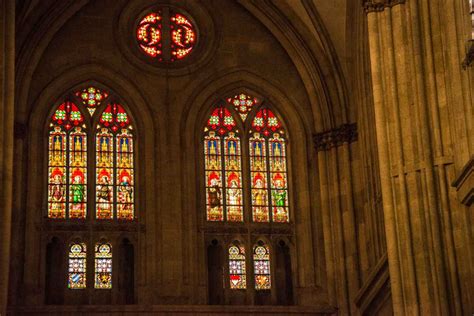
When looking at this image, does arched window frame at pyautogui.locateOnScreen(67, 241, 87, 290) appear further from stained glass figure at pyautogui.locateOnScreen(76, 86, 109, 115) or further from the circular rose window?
the circular rose window

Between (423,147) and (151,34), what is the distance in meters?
10.8

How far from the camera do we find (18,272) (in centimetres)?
2623

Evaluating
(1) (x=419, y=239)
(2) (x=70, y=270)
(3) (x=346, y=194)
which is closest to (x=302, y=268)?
(3) (x=346, y=194)

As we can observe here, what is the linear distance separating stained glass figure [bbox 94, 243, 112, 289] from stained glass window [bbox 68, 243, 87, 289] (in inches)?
12.3

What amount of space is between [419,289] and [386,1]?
5.93m

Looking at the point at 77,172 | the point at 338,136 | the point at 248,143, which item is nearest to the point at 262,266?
the point at 248,143

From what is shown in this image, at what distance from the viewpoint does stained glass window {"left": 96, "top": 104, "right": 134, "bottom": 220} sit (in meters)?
27.8

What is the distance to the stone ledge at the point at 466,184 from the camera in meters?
19.3

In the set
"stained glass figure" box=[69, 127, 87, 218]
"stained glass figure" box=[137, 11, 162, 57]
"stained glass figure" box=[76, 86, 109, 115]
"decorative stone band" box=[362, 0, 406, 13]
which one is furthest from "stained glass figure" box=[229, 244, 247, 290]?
"decorative stone band" box=[362, 0, 406, 13]

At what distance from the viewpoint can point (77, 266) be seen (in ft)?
89.0

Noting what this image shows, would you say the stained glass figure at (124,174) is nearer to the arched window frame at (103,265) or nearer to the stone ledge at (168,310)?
the arched window frame at (103,265)

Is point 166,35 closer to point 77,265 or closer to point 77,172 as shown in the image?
point 77,172

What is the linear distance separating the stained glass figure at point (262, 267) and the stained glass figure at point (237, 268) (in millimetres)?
307

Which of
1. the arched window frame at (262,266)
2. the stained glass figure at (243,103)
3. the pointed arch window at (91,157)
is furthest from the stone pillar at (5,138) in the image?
the stained glass figure at (243,103)
